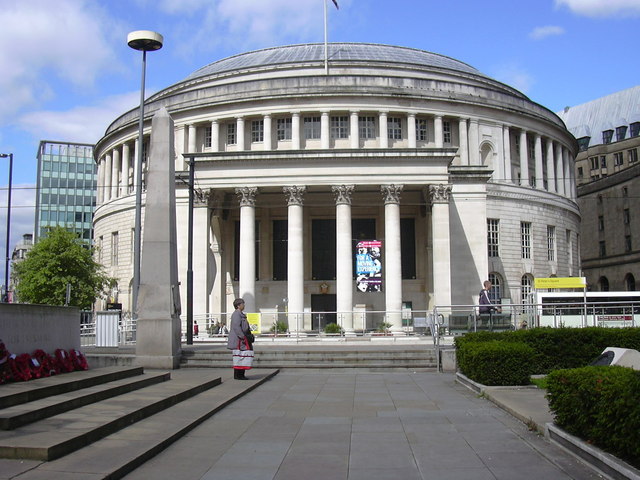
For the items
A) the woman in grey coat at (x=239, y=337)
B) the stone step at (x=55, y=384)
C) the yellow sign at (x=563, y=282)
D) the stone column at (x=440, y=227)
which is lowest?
the stone step at (x=55, y=384)

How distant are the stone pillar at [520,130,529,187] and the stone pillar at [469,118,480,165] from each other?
567 cm

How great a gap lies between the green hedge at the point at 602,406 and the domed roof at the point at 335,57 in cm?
5395

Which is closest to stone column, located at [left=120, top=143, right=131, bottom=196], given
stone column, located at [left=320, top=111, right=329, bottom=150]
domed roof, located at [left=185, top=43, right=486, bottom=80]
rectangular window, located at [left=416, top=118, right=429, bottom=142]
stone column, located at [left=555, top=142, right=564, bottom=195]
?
domed roof, located at [left=185, top=43, right=486, bottom=80]

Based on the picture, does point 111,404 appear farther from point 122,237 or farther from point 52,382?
point 122,237

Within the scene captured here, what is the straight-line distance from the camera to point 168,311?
863 inches

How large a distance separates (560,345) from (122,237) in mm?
51167

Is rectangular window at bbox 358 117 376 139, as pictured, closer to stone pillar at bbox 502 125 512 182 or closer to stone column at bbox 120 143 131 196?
stone pillar at bbox 502 125 512 182

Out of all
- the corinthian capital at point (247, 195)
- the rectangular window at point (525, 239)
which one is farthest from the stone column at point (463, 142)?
the corinthian capital at point (247, 195)

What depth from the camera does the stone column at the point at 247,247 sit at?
44.0 m

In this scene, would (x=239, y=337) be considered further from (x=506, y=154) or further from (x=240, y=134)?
(x=506, y=154)

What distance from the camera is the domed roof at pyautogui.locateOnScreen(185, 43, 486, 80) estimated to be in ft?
Result: 204

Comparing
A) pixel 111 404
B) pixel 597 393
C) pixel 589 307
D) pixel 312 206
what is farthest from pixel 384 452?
pixel 312 206

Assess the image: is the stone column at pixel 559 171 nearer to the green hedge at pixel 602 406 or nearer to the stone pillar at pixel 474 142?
the stone pillar at pixel 474 142

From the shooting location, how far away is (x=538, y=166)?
62656mm
